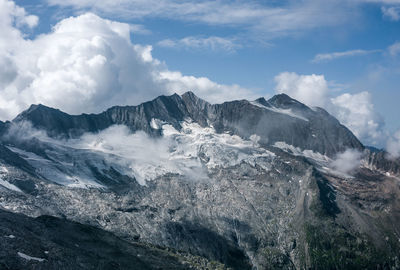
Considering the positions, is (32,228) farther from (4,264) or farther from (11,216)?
(4,264)

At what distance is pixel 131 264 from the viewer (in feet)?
648

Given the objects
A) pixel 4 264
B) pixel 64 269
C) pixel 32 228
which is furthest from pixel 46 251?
pixel 32 228

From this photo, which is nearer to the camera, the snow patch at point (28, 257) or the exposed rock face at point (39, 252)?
the exposed rock face at point (39, 252)

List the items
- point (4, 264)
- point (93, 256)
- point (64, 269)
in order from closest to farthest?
point (4, 264) < point (64, 269) < point (93, 256)

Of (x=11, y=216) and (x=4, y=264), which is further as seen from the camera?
(x=11, y=216)

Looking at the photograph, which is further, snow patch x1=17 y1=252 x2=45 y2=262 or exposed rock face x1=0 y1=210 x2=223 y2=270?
snow patch x1=17 y1=252 x2=45 y2=262

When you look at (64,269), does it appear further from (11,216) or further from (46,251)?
(11,216)

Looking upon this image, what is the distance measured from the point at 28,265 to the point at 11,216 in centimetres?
5762

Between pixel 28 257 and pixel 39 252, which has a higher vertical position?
pixel 39 252

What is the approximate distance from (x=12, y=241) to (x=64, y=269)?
22.9m

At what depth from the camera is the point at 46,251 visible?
534ft

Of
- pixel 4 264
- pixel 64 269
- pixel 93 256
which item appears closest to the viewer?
pixel 4 264

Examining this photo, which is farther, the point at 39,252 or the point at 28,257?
the point at 39,252

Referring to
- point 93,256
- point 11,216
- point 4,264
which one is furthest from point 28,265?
point 11,216
